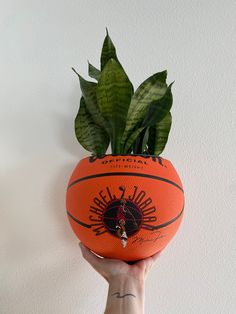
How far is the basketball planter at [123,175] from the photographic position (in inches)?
24.1

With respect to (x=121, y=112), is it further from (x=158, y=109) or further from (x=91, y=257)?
(x=91, y=257)

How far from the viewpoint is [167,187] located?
2.12ft

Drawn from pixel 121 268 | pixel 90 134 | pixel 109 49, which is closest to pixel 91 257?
pixel 121 268

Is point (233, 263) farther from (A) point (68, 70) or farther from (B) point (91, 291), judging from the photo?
(A) point (68, 70)

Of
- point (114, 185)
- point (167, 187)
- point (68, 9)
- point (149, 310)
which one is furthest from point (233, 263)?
point (68, 9)

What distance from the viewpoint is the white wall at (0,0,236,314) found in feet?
2.92

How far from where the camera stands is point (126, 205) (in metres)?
0.60

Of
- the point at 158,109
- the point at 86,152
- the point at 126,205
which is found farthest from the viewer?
the point at 86,152

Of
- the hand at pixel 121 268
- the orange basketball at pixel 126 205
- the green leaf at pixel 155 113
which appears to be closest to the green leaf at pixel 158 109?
the green leaf at pixel 155 113

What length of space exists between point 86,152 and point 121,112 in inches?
11.6

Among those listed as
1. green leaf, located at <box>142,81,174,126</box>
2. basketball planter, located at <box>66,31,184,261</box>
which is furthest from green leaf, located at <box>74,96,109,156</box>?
green leaf, located at <box>142,81,174,126</box>

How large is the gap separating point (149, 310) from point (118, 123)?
0.63m

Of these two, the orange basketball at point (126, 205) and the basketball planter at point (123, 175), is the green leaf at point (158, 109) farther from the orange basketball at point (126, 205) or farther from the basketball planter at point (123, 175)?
the orange basketball at point (126, 205)
